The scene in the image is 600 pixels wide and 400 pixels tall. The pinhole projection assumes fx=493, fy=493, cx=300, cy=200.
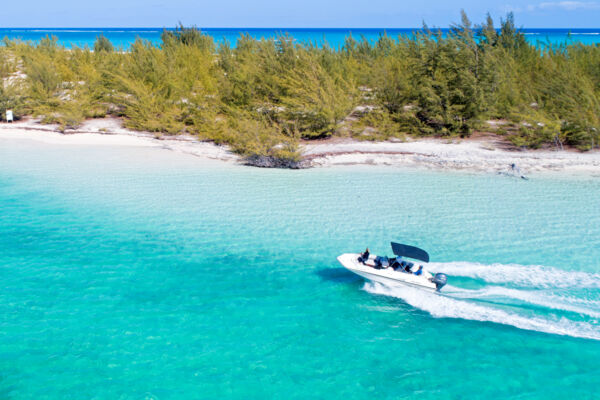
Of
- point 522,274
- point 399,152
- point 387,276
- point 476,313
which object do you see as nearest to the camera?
point 476,313

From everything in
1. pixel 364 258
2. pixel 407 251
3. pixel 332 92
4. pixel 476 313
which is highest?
pixel 332 92

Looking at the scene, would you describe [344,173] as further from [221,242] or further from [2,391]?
[2,391]

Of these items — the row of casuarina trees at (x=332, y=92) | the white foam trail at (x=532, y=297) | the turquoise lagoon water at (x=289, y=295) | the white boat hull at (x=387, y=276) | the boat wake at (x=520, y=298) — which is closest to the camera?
the turquoise lagoon water at (x=289, y=295)

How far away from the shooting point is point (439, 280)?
38.4 feet

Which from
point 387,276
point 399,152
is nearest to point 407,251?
point 387,276

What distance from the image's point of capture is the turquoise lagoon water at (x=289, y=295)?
9.45 meters

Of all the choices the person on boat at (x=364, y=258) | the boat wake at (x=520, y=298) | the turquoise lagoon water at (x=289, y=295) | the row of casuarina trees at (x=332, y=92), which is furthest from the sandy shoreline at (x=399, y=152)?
the person on boat at (x=364, y=258)

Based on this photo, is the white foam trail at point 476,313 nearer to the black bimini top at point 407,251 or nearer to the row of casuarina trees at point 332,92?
the black bimini top at point 407,251

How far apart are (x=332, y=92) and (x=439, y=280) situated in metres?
16.7

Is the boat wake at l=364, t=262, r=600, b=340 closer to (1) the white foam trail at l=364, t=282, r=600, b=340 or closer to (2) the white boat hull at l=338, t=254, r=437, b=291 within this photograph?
(1) the white foam trail at l=364, t=282, r=600, b=340

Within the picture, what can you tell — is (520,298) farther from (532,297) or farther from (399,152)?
(399,152)

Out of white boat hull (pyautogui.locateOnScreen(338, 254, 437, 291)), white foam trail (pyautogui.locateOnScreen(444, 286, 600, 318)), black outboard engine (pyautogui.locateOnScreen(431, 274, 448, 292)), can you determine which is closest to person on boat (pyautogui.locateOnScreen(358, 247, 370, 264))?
white boat hull (pyautogui.locateOnScreen(338, 254, 437, 291))

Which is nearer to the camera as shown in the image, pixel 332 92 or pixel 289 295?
pixel 289 295

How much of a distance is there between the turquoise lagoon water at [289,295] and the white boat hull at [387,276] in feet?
0.98
